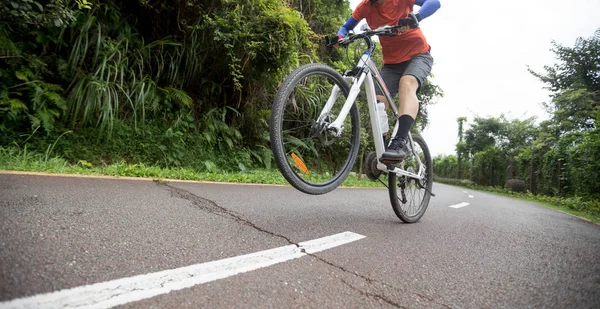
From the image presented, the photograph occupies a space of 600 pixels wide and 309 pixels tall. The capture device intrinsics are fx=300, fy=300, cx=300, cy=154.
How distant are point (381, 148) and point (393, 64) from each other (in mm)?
1015

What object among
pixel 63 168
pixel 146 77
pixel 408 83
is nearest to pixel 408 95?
pixel 408 83

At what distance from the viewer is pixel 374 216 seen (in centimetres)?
316

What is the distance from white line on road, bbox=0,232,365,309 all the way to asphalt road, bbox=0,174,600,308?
0.9 inches

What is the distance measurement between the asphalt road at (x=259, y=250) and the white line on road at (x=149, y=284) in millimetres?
23

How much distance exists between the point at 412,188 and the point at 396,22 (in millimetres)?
1718

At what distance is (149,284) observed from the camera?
1.06 metres

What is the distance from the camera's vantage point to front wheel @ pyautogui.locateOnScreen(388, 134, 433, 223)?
9.45 ft

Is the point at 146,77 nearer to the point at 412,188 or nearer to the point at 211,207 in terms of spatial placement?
the point at 211,207

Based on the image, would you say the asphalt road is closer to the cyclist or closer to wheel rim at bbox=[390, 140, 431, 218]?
wheel rim at bbox=[390, 140, 431, 218]

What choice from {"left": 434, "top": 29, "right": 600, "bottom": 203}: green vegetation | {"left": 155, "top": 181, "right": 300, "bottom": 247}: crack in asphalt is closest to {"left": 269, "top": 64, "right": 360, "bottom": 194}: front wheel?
{"left": 155, "top": 181, "right": 300, "bottom": 247}: crack in asphalt

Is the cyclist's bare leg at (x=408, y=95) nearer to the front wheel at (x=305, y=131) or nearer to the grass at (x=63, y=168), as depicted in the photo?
the front wheel at (x=305, y=131)

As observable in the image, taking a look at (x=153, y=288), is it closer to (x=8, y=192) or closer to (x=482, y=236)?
(x=8, y=192)

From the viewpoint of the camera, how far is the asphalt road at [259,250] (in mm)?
1098

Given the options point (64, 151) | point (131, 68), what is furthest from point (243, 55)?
point (64, 151)
